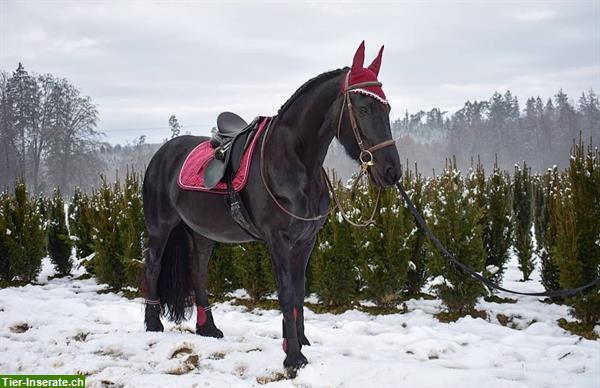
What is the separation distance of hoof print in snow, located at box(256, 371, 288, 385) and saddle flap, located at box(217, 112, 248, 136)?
2.43m

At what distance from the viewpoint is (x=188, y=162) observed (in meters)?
4.95

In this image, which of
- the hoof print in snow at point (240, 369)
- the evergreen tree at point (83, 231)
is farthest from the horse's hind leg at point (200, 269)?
the evergreen tree at point (83, 231)

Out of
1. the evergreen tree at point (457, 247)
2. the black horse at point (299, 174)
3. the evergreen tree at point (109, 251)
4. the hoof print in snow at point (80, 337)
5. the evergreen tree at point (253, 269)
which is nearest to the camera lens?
the black horse at point (299, 174)

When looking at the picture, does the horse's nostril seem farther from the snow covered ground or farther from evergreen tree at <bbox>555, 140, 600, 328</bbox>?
evergreen tree at <bbox>555, 140, 600, 328</bbox>

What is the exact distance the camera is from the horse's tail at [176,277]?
5.29 meters

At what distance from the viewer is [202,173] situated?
4621mm

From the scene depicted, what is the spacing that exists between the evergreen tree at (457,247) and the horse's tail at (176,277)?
346cm

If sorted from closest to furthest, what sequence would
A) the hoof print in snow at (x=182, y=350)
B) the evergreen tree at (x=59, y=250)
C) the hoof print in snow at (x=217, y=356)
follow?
1. the hoof print in snow at (x=217, y=356)
2. the hoof print in snow at (x=182, y=350)
3. the evergreen tree at (x=59, y=250)

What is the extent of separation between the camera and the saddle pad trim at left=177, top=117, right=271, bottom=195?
13.5 ft

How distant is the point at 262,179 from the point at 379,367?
1.81 m

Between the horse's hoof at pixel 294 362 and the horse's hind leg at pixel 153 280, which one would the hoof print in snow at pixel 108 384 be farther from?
the horse's hind leg at pixel 153 280

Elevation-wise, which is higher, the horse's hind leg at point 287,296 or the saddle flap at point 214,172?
the saddle flap at point 214,172

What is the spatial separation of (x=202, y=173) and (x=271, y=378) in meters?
2.05

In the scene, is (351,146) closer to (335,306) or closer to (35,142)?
(335,306)
